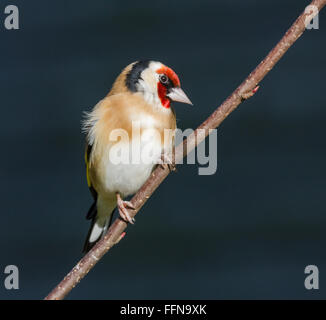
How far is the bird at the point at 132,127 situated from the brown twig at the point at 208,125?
56cm

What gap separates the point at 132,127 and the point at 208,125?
89 cm

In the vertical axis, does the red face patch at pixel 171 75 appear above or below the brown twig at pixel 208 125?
above

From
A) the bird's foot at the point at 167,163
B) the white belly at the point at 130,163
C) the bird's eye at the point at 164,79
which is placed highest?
the bird's eye at the point at 164,79

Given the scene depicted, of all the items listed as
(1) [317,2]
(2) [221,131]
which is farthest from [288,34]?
(2) [221,131]

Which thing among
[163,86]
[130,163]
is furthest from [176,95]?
[130,163]

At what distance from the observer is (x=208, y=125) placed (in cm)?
180

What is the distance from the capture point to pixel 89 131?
2859mm

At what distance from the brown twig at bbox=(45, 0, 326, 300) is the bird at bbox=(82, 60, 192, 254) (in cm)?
56

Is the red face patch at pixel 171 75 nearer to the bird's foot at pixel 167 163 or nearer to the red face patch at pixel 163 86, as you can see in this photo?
the red face patch at pixel 163 86

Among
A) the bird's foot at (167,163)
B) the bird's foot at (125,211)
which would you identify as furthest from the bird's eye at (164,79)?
the bird's foot at (167,163)

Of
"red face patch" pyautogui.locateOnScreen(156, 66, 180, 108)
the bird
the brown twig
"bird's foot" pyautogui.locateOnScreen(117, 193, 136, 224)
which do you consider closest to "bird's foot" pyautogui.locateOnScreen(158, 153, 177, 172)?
the brown twig

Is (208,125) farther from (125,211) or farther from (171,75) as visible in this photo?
(171,75)

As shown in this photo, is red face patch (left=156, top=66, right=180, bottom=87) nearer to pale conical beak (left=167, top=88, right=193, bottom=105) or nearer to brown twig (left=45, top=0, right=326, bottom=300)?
pale conical beak (left=167, top=88, right=193, bottom=105)

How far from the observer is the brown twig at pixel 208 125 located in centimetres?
172
